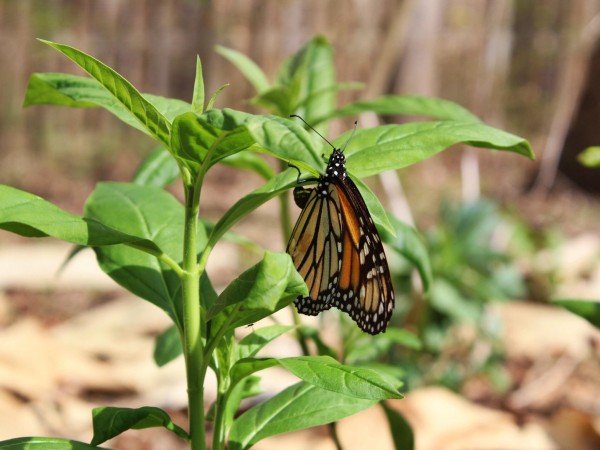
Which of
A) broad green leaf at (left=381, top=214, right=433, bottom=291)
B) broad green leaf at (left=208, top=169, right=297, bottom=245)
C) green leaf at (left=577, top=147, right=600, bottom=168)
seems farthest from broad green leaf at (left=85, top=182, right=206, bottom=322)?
green leaf at (left=577, top=147, right=600, bottom=168)

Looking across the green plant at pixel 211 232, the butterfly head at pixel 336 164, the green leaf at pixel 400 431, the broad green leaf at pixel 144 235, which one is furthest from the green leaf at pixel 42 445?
the green leaf at pixel 400 431

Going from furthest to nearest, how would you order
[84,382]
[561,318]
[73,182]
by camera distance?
[73,182] < [561,318] < [84,382]

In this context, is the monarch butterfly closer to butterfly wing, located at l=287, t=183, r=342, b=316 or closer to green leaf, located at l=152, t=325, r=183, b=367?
butterfly wing, located at l=287, t=183, r=342, b=316

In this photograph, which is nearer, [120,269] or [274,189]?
[274,189]

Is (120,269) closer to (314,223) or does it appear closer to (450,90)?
(314,223)

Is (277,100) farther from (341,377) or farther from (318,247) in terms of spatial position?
(341,377)

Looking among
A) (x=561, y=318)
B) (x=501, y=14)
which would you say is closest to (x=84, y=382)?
(x=561, y=318)
